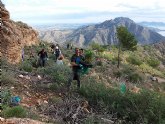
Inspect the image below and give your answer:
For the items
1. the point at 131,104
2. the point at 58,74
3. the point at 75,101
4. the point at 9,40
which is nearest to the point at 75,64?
the point at 58,74

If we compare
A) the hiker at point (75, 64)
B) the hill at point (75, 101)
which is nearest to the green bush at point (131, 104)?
the hill at point (75, 101)

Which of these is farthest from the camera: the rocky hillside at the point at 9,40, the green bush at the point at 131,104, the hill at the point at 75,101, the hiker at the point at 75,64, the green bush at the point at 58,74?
the rocky hillside at the point at 9,40

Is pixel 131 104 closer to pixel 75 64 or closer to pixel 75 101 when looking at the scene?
pixel 75 101

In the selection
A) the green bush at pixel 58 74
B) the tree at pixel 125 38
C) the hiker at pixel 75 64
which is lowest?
the tree at pixel 125 38

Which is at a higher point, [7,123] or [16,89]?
[7,123]

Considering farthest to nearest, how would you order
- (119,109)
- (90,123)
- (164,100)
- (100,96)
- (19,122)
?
(100,96) → (119,109) → (164,100) → (90,123) → (19,122)

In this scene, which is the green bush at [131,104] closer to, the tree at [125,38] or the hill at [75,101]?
the hill at [75,101]

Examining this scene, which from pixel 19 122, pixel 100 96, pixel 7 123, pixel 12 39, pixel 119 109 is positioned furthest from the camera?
pixel 12 39

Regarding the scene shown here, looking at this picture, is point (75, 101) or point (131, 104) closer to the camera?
point (131, 104)

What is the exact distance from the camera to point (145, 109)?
36.3ft

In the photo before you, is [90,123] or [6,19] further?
[6,19]

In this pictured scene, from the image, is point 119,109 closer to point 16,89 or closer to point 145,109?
point 145,109

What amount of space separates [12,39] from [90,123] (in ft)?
42.3

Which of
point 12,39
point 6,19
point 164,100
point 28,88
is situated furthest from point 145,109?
point 6,19
